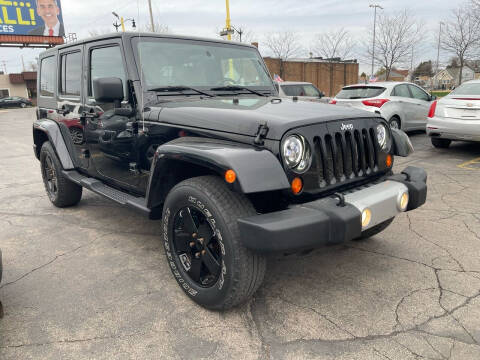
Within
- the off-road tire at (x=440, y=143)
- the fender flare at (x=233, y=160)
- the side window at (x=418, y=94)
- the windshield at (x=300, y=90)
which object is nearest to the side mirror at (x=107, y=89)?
the fender flare at (x=233, y=160)

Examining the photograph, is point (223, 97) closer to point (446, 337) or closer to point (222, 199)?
point (222, 199)

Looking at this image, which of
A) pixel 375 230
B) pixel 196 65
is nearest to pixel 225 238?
pixel 375 230

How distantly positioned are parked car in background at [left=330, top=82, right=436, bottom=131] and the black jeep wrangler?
5.42m

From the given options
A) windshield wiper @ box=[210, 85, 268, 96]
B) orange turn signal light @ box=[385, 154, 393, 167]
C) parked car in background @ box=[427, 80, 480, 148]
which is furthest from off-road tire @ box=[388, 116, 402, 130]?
orange turn signal light @ box=[385, 154, 393, 167]

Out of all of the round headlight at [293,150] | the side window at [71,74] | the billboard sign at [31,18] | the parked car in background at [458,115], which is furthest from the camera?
the billboard sign at [31,18]

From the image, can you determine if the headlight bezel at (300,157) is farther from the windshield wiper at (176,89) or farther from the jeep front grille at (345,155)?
the windshield wiper at (176,89)

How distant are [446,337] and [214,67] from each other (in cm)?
272

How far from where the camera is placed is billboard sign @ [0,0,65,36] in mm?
34344

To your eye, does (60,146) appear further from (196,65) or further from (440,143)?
(440,143)

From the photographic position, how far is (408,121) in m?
9.33

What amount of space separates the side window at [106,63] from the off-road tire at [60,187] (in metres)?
1.18

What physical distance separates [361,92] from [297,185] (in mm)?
7391

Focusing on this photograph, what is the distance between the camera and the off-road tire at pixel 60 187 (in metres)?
4.57

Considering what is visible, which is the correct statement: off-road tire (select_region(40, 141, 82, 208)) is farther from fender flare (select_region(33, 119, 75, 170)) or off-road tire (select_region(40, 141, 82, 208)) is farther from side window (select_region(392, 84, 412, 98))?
side window (select_region(392, 84, 412, 98))
